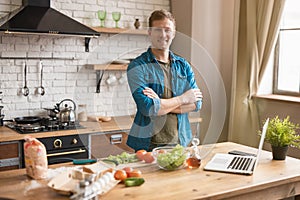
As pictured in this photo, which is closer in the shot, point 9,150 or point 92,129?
point 92,129

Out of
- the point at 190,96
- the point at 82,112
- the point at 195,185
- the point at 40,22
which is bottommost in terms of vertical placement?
the point at 195,185

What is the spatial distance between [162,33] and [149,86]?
322 mm

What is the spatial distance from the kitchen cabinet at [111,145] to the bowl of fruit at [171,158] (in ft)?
0.88

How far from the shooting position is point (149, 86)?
2506 mm

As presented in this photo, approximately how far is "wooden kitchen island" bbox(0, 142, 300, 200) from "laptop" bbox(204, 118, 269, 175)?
39 millimetres

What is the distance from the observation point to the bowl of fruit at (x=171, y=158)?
2277mm

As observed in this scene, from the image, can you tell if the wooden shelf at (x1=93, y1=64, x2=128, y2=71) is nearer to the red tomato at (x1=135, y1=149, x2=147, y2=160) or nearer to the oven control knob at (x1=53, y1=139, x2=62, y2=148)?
the red tomato at (x1=135, y1=149, x2=147, y2=160)

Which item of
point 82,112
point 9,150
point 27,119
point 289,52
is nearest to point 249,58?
point 289,52

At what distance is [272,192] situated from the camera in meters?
2.22

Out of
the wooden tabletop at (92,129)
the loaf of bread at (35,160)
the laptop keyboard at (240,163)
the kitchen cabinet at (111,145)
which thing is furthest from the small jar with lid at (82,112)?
the laptop keyboard at (240,163)

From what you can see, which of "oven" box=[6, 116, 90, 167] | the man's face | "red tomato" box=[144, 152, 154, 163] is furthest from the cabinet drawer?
the man's face

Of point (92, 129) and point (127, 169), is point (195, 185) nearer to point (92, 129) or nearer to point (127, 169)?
point (127, 169)

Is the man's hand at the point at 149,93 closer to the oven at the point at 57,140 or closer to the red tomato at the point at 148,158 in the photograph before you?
the red tomato at the point at 148,158

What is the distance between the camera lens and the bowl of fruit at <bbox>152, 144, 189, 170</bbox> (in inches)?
89.7
